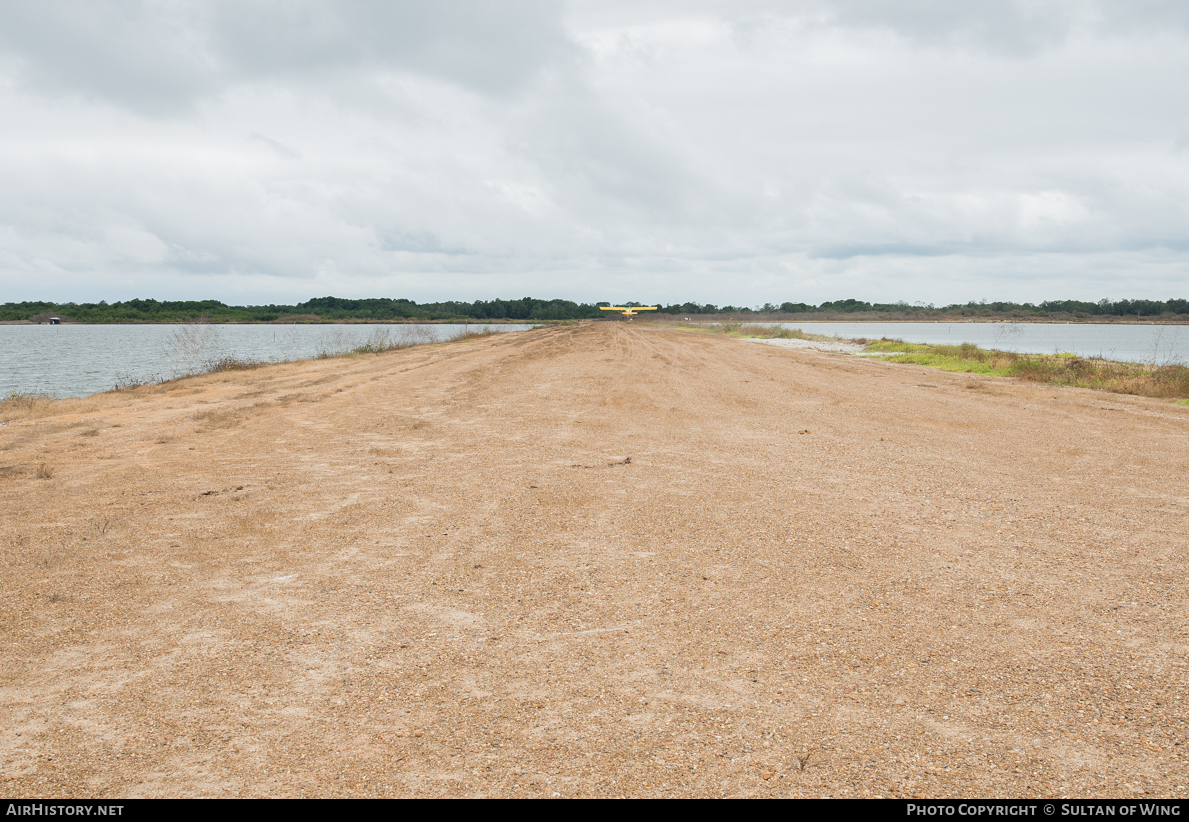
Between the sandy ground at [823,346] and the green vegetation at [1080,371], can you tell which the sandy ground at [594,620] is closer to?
the green vegetation at [1080,371]

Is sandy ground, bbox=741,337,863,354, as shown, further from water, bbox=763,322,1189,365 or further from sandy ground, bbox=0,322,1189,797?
sandy ground, bbox=0,322,1189,797

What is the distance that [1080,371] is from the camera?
1931 cm

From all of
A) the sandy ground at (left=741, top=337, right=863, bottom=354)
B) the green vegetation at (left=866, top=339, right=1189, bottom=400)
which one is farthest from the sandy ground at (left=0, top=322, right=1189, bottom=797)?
the sandy ground at (left=741, top=337, right=863, bottom=354)

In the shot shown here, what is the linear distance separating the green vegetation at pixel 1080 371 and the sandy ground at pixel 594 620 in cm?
907

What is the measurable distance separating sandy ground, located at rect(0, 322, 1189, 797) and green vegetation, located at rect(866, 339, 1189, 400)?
9.07m

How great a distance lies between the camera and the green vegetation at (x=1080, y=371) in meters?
16.7

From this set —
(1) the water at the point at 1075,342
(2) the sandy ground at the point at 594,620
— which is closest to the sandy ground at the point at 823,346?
(1) the water at the point at 1075,342

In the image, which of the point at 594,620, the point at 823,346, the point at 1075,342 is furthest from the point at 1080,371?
the point at 1075,342

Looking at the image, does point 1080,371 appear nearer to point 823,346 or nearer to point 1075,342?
point 823,346

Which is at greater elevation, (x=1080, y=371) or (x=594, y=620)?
(x=1080, y=371)

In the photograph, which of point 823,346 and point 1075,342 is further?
point 1075,342

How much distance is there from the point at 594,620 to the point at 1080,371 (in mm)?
20361

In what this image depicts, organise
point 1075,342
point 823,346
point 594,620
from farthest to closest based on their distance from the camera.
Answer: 1. point 1075,342
2. point 823,346
3. point 594,620
